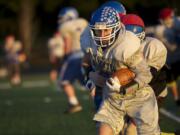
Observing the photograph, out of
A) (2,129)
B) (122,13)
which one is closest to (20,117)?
(2,129)

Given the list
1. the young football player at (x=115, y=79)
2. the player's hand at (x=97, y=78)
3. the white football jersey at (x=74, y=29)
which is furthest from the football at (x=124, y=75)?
the white football jersey at (x=74, y=29)

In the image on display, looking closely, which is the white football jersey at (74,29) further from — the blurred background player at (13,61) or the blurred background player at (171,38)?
the blurred background player at (13,61)

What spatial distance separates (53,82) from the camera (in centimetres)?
2209

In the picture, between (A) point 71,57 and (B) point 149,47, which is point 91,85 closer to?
(B) point 149,47

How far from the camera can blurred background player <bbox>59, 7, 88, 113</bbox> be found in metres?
12.1

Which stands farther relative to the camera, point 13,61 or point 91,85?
point 13,61

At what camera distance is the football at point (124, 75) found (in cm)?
616

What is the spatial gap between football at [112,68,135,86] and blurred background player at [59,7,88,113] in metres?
5.75

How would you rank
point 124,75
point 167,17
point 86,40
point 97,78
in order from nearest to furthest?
point 124,75 → point 97,78 → point 86,40 → point 167,17

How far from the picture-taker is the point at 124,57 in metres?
6.12

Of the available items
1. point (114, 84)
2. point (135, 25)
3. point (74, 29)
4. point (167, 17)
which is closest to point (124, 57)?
point (114, 84)

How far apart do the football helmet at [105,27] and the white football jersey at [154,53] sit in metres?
0.63

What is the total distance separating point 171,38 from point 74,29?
1.81 metres

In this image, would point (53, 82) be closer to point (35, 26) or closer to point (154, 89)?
point (154, 89)
